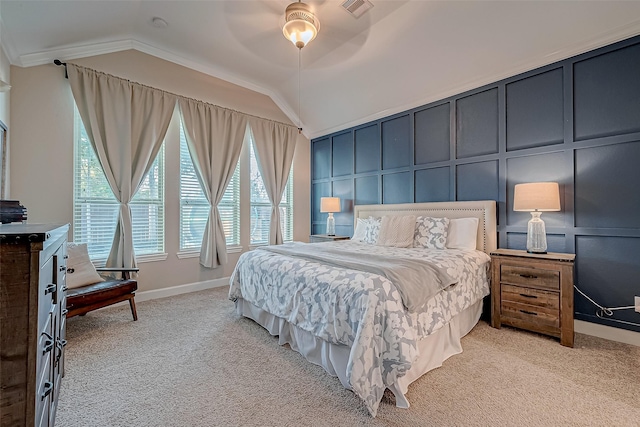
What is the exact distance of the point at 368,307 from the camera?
1.67 m

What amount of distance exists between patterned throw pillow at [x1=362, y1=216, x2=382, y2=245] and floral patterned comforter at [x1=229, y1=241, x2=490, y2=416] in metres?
1.02

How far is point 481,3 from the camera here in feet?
8.80

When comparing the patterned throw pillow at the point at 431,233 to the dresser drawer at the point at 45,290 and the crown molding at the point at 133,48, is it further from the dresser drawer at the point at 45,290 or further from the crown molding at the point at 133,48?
the crown molding at the point at 133,48

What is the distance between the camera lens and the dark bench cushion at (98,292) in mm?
2447

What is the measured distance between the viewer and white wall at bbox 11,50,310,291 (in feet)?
9.50

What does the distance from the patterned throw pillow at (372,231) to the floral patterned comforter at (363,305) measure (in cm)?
102

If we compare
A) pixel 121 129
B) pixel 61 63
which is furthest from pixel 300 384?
pixel 61 63

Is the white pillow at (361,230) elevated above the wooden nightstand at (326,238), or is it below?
above

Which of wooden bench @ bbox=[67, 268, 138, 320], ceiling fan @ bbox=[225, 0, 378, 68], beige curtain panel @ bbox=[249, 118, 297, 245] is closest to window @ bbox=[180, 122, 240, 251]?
beige curtain panel @ bbox=[249, 118, 297, 245]

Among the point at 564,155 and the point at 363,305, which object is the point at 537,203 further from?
the point at 363,305

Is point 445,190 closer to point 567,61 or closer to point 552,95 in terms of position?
point 552,95

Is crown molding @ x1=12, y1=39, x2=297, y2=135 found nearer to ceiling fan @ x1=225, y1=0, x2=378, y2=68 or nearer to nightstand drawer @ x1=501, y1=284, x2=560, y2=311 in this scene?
ceiling fan @ x1=225, y1=0, x2=378, y2=68

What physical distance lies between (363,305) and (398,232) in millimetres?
1943

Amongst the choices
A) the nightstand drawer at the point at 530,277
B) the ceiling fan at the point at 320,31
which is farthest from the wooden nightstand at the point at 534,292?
the ceiling fan at the point at 320,31
